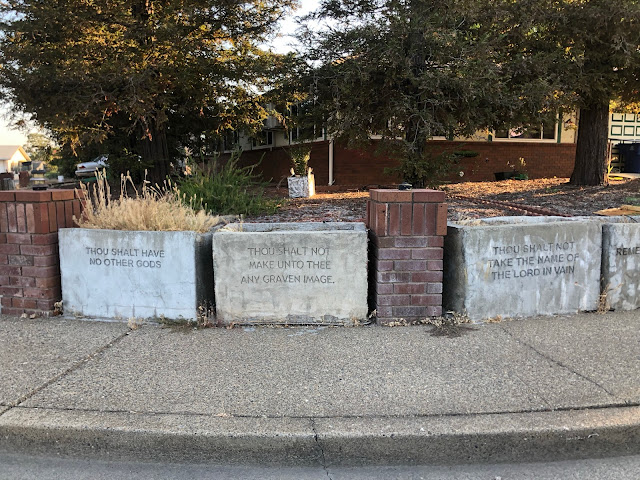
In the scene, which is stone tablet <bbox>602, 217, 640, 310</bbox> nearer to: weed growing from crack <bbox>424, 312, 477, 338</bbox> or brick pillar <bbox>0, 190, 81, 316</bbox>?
weed growing from crack <bbox>424, 312, 477, 338</bbox>

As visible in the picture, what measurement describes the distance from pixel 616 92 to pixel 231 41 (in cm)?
999

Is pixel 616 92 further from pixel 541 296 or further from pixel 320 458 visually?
pixel 320 458

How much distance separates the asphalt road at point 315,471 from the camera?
263 cm

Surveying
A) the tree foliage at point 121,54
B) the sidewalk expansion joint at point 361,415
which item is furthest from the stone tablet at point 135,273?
the tree foliage at point 121,54

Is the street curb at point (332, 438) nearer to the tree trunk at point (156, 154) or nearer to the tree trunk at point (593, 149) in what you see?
the tree trunk at point (593, 149)

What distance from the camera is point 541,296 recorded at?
15.2 feet

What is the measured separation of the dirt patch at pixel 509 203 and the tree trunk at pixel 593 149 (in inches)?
14.5

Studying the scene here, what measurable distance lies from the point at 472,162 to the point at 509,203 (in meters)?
9.89

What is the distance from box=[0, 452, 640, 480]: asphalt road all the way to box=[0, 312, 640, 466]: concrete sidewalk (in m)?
0.05

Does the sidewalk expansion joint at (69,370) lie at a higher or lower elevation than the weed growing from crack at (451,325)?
lower

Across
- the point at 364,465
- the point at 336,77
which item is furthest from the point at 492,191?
the point at 364,465

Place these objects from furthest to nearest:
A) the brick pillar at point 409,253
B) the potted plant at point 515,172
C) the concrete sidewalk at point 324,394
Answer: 1. the potted plant at point 515,172
2. the brick pillar at point 409,253
3. the concrete sidewalk at point 324,394

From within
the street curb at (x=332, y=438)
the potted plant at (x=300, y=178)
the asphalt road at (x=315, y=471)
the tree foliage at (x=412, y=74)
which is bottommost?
the asphalt road at (x=315, y=471)

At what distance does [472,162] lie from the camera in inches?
743
